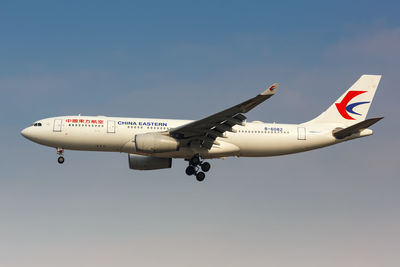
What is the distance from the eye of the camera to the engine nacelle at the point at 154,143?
119ft

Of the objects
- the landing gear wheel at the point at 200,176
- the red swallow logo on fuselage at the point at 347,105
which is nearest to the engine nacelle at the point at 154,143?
the landing gear wheel at the point at 200,176

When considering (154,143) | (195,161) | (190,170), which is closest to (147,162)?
(190,170)

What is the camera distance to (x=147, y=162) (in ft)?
134

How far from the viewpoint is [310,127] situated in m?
40.5

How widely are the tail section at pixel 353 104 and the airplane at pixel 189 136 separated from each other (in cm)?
45

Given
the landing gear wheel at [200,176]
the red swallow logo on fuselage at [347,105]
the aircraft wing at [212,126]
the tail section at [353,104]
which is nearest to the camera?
the aircraft wing at [212,126]

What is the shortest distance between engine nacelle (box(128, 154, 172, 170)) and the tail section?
10023 millimetres

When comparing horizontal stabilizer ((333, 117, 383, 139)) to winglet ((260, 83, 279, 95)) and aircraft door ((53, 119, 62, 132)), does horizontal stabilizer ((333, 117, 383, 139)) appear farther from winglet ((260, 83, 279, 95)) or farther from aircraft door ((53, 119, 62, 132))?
aircraft door ((53, 119, 62, 132))

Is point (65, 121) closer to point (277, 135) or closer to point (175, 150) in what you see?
point (175, 150)

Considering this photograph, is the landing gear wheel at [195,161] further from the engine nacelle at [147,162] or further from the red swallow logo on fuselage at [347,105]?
the red swallow logo on fuselage at [347,105]

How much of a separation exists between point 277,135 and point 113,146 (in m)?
10.2

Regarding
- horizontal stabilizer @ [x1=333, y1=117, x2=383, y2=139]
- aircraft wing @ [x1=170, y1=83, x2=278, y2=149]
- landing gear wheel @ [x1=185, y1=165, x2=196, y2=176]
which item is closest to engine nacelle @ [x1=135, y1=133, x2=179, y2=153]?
aircraft wing @ [x1=170, y1=83, x2=278, y2=149]

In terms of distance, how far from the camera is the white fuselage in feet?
123

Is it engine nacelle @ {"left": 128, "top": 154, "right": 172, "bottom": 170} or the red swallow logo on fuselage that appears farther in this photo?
the red swallow logo on fuselage
